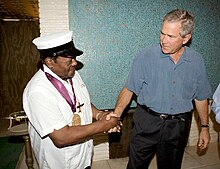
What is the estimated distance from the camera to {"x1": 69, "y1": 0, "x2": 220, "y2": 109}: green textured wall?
2.23 m

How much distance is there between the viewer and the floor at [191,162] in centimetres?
273

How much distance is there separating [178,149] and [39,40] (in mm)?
1457

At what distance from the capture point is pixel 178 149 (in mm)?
1919

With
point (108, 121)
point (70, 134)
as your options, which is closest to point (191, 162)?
point (108, 121)

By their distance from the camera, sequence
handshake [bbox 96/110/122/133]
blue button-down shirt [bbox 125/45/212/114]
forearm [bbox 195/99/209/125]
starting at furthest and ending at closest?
forearm [bbox 195/99/209/125]
blue button-down shirt [bbox 125/45/212/114]
handshake [bbox 96/110/122/133]

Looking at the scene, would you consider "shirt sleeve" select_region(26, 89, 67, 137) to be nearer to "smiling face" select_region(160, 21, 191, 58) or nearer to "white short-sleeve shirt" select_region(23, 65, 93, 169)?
"white short-sleeve shirt" select_region(23, 65, 93, 169)

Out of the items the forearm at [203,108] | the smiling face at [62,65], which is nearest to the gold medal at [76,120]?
the smiling face at [62,65]

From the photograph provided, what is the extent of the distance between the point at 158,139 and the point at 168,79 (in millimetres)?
522

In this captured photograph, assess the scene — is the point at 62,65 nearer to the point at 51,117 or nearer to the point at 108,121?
the point at 51,117

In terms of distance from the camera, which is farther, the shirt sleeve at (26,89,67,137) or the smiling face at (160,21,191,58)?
the smiling face at (160,21,191,58)

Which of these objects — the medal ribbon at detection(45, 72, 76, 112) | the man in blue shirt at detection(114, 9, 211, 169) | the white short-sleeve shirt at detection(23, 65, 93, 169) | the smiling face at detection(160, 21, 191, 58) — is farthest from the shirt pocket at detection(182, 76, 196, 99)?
the medal ribbon at detection(45, 72, 76, 112)

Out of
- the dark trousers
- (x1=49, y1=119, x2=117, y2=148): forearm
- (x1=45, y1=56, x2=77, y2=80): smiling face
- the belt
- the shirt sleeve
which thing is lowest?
the dark trousers

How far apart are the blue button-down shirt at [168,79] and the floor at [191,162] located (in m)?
1.26

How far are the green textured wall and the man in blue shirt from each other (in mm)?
537
